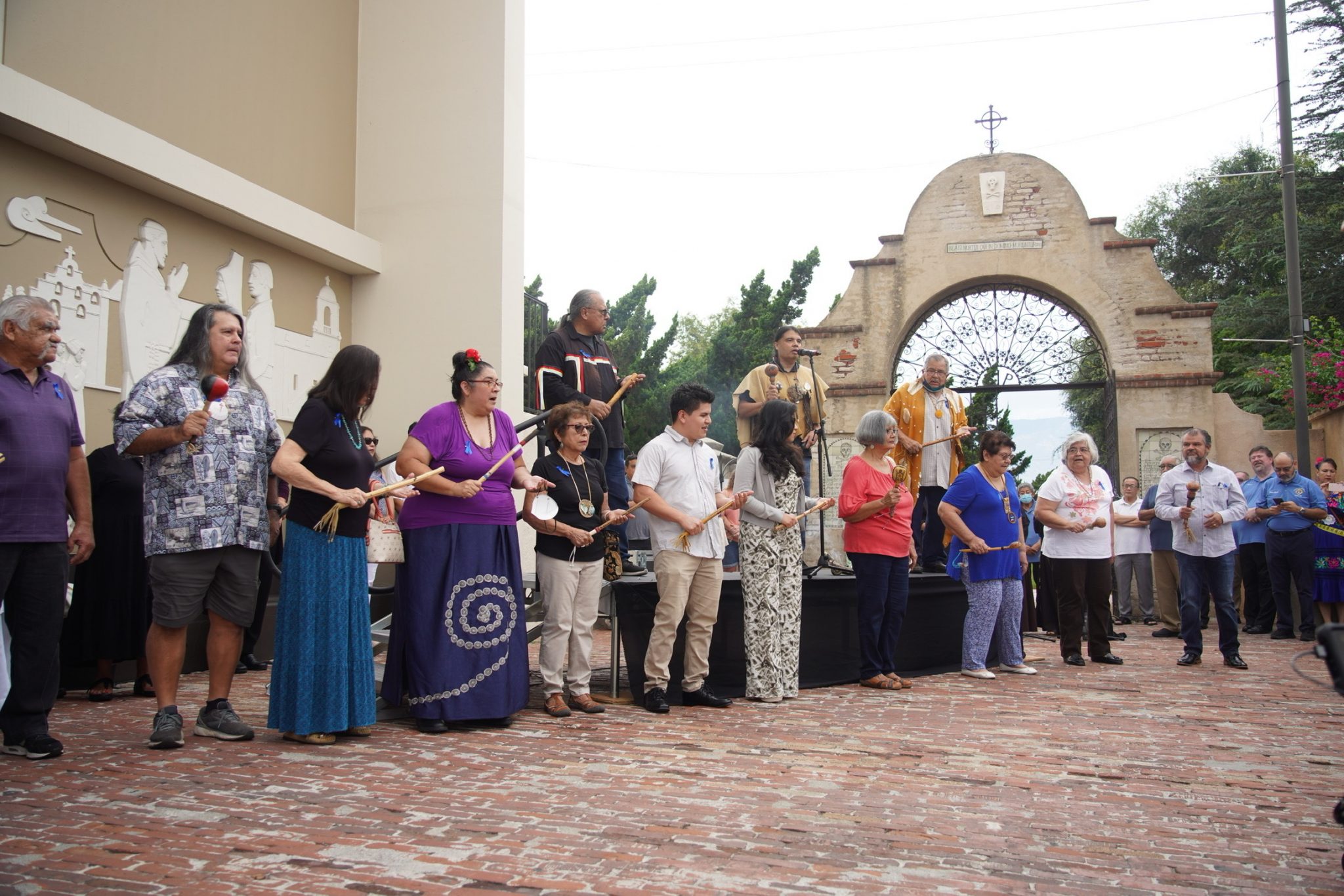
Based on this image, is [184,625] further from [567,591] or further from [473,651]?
[567,591]

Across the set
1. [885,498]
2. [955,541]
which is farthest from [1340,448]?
[885,498]

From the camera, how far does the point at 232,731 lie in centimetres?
479

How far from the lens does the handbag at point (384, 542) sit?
5.56 metres

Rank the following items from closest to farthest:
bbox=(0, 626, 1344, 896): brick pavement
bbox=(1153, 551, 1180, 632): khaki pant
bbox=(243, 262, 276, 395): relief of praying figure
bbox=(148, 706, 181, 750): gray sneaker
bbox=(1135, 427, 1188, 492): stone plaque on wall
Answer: bbox=(0, 626, 1344, 896): brick pavement → bbox=(148, 706, 181, 750): gray sneaker → bbox=(243, 262, 276, 395): relief of praying figure → bbox=(1153, 551, 1180, 632): khaki pant → bbox=(1135, 427, 1188, 492): stone plaque on wall

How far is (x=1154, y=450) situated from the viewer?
14.7 metres

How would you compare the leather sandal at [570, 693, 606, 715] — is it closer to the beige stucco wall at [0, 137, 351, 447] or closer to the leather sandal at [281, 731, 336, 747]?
the leather sandal at [281, 731, 336, 747]

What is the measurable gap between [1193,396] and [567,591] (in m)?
12.0

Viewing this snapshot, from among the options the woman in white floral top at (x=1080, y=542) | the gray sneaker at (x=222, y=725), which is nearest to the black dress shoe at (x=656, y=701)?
the gray sneaker at (x=222, y=725)

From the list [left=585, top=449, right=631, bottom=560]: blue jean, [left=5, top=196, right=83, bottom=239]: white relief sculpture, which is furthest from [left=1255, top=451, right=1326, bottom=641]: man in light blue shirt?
[left=5, top=196, right=83, bottom=239]: white relief sculpture

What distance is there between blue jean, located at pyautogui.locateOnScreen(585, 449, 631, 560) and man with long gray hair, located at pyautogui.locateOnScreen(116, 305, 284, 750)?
7.90 feet

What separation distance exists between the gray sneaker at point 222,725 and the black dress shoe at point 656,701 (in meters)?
2.16

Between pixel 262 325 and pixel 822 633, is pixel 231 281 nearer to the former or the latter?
pixel 262 325

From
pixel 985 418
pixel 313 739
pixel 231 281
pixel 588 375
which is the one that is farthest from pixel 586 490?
pixel 985 418

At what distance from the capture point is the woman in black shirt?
5.76m
